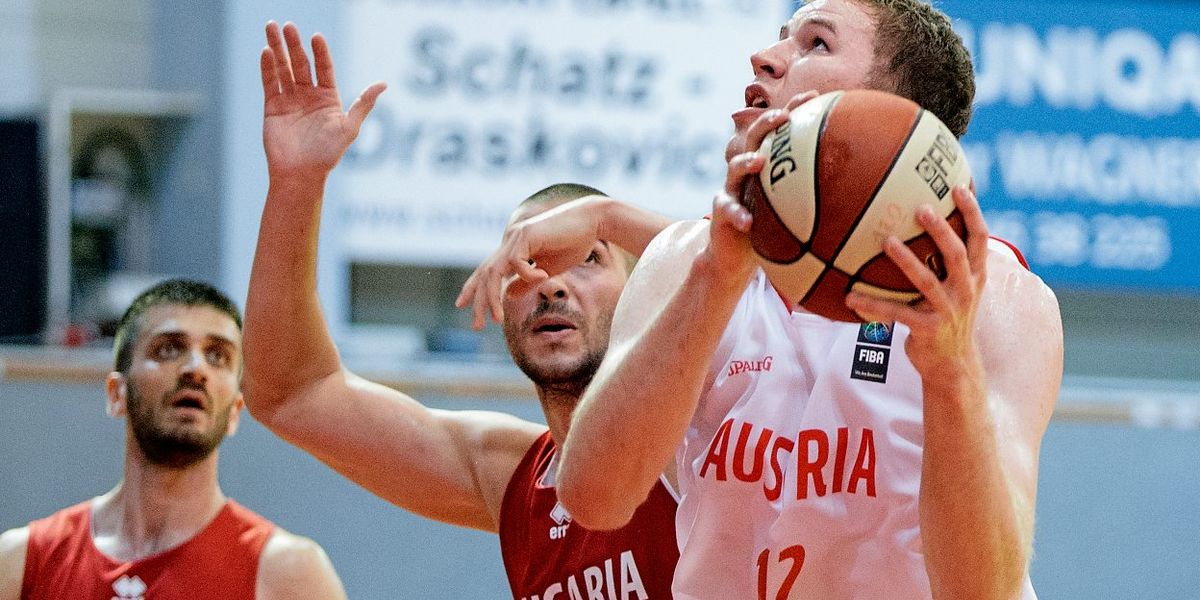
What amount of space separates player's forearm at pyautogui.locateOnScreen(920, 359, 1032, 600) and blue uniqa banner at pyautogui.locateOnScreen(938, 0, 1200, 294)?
568cm

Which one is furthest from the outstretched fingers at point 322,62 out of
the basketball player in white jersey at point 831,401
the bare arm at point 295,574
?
the bare arm at point 295,574

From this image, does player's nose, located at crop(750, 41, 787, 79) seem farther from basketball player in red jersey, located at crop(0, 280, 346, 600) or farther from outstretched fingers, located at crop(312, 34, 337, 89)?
basketball player in red jersey, located at crop(0, 280, 346, 600)

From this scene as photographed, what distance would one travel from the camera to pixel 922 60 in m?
2.42

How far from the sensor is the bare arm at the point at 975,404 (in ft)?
5.87

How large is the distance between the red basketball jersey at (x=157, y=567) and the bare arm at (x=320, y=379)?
Result: 1254 mm

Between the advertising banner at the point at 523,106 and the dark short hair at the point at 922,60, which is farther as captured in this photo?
the advertising banner at the point at 523,106

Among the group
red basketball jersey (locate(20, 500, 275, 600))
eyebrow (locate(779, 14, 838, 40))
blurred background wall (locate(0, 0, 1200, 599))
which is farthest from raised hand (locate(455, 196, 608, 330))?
blurred background wall (locate(0, 0, 1200, 599))

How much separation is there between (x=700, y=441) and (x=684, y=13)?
5134 mm

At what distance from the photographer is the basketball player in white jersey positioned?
74.6 inches

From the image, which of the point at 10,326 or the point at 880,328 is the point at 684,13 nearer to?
the point at 10,326

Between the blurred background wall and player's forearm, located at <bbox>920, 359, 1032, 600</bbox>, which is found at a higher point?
the blurred background wall

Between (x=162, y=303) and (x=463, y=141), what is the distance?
237 cm

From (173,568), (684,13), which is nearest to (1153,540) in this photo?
(684,13)

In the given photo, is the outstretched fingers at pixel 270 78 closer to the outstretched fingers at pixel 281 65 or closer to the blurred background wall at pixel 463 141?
the outstretched fingers at pixel 281 65
